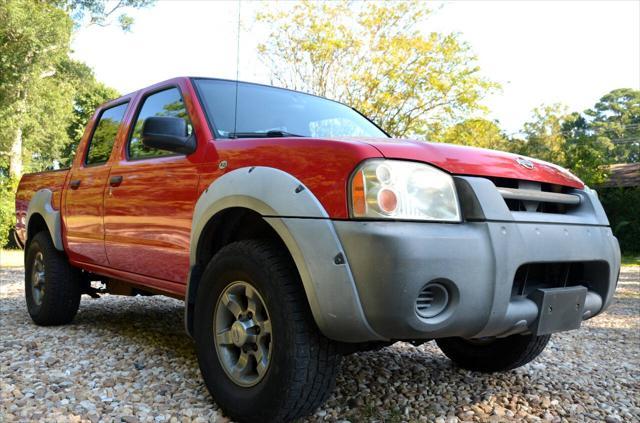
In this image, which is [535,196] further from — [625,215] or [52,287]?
[625,215]

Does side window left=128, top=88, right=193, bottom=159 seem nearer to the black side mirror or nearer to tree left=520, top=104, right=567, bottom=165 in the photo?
the black side mirror

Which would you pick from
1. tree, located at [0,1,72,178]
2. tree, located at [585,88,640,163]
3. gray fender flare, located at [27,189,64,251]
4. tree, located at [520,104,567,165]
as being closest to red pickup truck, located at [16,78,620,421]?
gray fender flare, located at [27,189,64,251]

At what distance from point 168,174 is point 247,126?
52 cm

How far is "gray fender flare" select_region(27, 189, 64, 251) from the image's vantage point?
175 inches

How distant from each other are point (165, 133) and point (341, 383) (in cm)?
169

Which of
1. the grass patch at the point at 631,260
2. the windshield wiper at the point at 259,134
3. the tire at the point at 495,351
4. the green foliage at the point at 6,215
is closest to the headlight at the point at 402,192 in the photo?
the windshield wiper at the point at 259,134

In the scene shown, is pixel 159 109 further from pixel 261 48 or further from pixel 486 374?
pixel 261 48

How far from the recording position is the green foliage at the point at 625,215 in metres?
19.9

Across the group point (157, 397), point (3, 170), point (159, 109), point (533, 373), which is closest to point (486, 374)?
point (533, 373)

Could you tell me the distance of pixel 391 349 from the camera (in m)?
4.06

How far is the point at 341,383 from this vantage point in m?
3.10

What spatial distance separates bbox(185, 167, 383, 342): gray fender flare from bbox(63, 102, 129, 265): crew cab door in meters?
1.89

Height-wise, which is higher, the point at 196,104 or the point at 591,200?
the point at 196,104

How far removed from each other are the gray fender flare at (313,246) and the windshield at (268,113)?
68 cm
